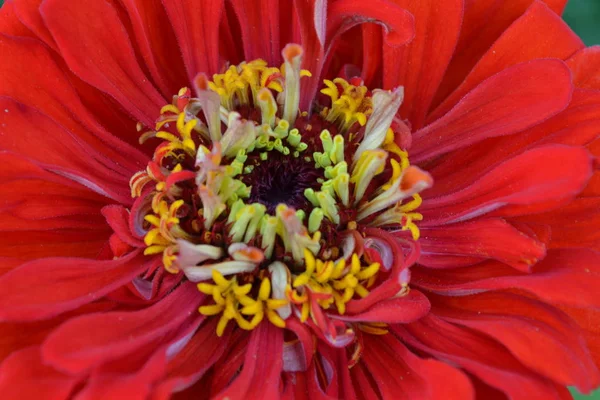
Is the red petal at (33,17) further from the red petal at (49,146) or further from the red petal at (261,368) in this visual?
the red petal at (261,368)

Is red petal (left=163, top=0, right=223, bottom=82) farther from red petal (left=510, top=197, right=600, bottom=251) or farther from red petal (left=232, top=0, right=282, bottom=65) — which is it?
red petal (left=510, top=197, right=600, bottom=251)

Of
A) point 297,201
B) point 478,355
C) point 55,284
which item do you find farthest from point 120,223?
point 478,355

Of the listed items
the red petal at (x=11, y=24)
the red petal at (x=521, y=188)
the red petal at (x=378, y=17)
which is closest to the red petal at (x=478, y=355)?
the red petal at (x=521, y=188)

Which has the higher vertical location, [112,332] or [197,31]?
[197,31]

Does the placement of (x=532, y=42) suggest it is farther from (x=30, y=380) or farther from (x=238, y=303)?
(x=30, y=380)

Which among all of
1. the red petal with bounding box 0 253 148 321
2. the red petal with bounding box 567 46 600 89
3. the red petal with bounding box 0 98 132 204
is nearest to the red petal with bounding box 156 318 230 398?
the red petal with bounding box 0 253 148 321

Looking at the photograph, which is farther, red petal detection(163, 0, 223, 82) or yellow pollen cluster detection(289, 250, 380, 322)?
red petal detection(163, 0, 223, 82)

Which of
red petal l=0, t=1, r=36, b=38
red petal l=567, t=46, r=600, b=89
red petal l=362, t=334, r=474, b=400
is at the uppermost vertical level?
red petal l=0, t=1, r=36, b=38
